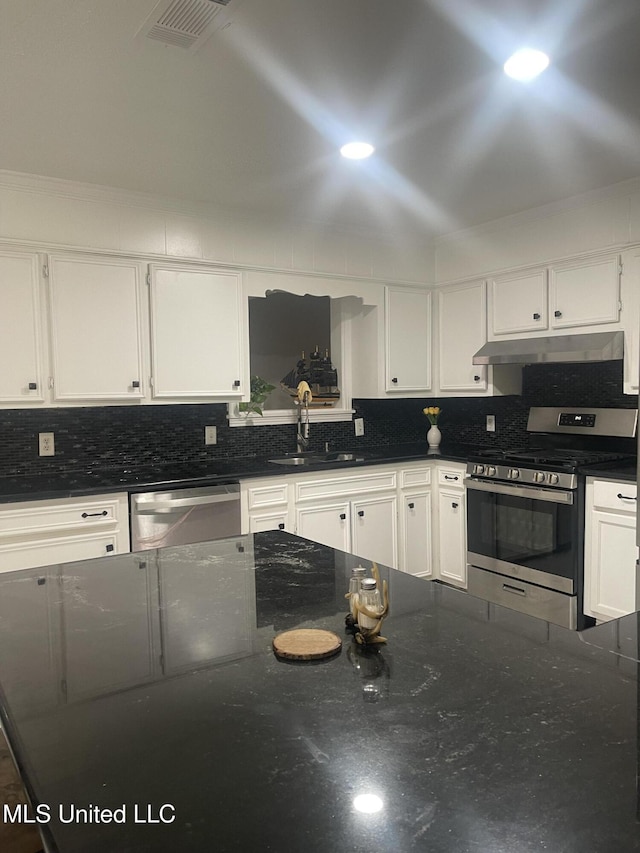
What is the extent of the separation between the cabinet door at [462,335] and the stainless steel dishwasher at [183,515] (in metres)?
1.86

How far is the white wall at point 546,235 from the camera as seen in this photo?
11.0 feet

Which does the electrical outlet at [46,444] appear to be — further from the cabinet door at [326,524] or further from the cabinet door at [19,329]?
the cabinet door at [326,524]

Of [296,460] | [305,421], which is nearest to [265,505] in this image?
[296,460]

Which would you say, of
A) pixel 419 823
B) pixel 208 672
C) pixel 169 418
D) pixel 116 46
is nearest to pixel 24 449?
pixel 169 418

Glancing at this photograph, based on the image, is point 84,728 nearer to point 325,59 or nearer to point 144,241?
point 325,59

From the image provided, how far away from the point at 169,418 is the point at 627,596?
2.69 m

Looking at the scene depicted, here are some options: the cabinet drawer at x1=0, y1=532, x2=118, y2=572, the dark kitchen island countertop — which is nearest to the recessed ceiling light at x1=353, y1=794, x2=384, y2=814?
the dark kitchen island countertop

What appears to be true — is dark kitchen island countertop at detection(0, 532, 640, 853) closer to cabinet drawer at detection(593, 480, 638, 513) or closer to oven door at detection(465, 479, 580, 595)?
cabinet drawer at detection(593, 480, 638, 513)

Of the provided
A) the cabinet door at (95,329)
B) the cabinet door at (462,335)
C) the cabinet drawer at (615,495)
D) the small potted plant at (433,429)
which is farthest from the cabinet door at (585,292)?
the cabinet door at (95,329)

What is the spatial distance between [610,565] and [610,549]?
0.08 meters

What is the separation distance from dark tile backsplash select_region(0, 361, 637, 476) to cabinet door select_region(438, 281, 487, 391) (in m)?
0.29

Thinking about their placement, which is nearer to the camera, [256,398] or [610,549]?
[610,549]

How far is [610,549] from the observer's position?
3.19 m

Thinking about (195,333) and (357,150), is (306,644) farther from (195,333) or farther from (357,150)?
(195,333)
